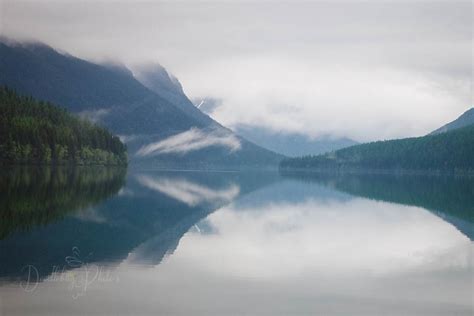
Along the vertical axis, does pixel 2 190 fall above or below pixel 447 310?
above

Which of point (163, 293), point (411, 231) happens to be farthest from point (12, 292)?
point (411, 231)

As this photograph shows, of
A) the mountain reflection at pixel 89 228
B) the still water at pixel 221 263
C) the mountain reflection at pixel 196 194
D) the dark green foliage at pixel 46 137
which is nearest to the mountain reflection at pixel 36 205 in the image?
the mountain reflection at pixel 89 228

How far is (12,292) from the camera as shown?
63.0ft

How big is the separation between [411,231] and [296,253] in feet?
44.5

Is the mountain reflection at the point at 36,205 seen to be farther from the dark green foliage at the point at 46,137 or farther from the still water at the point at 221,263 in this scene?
the dark green foliage at the point at 46,137

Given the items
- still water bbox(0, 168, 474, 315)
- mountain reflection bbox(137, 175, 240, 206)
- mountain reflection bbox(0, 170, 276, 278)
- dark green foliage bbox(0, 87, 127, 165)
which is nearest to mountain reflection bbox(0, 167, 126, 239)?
mountain reflection bbox(0, 170, 276, 278)

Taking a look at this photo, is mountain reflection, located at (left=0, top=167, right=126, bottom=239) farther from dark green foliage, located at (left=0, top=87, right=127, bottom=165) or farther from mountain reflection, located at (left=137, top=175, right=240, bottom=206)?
dark green foliage, located at (left=0, top=87, right=127, bottom=165)

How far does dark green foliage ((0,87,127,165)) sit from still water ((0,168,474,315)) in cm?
7515

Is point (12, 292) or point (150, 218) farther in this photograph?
point (150, 218)

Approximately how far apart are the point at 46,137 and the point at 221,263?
109319mm

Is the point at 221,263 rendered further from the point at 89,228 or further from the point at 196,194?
the point at 196,194

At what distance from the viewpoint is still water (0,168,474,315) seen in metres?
19.4

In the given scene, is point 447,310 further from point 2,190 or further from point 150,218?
point 2,190

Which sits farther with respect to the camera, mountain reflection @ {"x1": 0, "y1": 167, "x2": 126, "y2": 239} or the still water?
mountain reflection @ {"x1": 0, "y1": 167, "x2": 126, "y2": 239}
